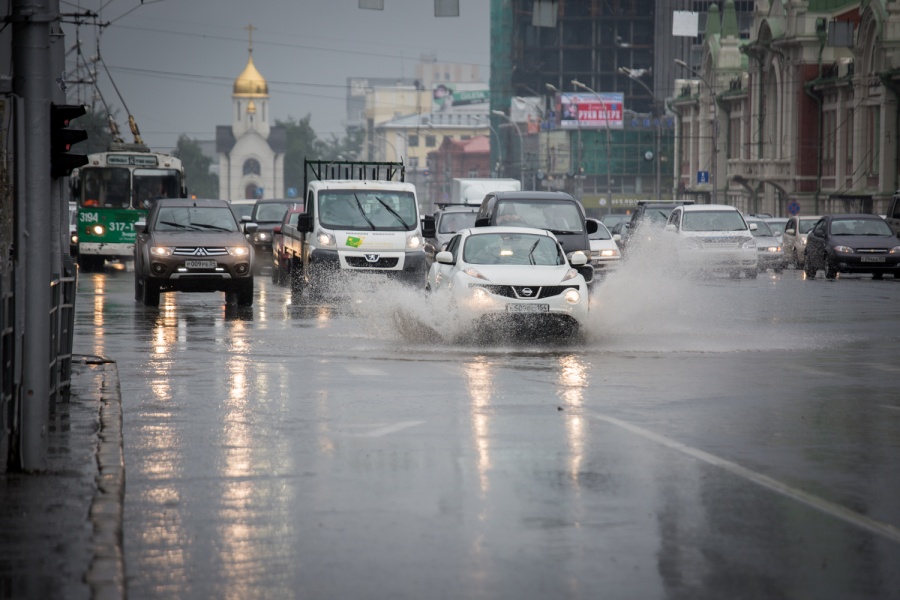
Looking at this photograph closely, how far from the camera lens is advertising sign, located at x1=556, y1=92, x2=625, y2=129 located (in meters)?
127

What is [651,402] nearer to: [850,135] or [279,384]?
[279,384]

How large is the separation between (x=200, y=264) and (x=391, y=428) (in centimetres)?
1449

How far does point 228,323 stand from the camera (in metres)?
22.3

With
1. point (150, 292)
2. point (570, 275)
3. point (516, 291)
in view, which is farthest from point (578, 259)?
point (150, 292)

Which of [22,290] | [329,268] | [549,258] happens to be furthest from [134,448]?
[329,268]

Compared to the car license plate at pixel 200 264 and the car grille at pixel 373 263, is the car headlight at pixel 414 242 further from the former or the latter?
the car license plate at pixel 200 264

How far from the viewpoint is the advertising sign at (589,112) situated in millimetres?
126812

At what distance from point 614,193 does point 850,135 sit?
6214 cm

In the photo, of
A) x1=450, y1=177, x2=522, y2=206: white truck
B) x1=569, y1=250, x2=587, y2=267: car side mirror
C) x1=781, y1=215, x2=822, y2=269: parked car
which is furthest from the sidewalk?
x1=450, y1=177, x2=522, y2=206: white truck

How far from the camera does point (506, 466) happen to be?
9406mm

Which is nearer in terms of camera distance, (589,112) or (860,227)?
(860,227)

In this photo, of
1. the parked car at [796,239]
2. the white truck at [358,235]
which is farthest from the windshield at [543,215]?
the parked car at [796,239]

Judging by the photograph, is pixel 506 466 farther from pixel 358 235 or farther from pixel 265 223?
pixel 265 223

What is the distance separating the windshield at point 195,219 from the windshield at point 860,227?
740 inches
